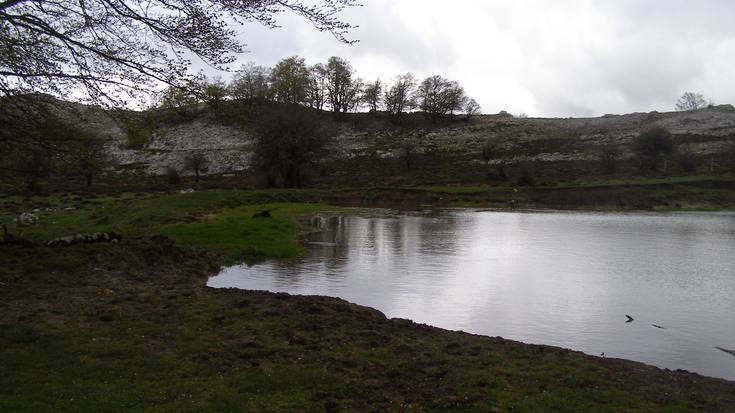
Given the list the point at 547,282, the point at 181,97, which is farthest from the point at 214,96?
the point at 547,282

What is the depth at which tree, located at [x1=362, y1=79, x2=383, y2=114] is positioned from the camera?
12544 cm

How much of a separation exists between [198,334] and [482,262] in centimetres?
1253

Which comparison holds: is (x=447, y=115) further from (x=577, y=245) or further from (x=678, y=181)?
(x=577, y=245)

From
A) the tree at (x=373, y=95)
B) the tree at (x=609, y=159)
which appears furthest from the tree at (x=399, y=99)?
the tree at (x=609, y=159)

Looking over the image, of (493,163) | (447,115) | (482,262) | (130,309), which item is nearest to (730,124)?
(493,163)

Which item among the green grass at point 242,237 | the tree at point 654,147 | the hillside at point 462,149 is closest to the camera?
the green grass at point 242,237

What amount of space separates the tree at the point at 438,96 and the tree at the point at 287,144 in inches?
2701

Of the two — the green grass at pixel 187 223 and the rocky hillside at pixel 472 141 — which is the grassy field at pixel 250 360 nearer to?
the green grass at pixel 187 223

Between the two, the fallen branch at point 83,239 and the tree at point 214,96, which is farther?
the fallen branch at point 83,239

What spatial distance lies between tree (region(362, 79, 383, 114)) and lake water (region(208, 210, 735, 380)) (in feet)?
325

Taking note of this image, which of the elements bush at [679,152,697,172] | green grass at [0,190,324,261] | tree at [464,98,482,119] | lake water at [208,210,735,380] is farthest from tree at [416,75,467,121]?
lake water at [208,210,735,380]

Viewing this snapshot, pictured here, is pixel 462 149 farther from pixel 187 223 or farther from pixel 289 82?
pixel 187 223

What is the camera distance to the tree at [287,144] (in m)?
55.1

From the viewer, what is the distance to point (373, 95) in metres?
125
